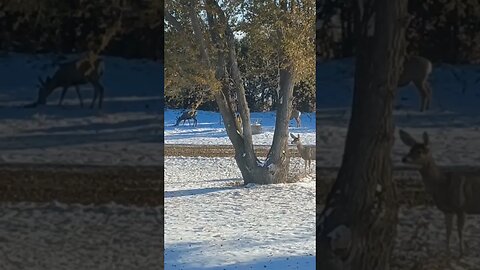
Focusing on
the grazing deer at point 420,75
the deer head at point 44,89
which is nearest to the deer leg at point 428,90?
the grazing deer at point 420,75

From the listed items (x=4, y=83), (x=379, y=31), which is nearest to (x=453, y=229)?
(x=379, y=31)

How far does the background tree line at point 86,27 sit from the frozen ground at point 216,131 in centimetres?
1159

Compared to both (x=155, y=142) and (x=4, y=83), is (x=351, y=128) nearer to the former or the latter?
(x=155, y=142)

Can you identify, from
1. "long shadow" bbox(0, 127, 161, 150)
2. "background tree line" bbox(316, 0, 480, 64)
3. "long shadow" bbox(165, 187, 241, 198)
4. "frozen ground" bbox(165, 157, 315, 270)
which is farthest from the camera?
"long shadow" bbox(165, 187, 241, 198)

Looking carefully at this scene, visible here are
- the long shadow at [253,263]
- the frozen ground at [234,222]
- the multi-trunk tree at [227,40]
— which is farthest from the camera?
the multi-trunk tree at [227,40]

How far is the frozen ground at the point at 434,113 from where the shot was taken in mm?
3230

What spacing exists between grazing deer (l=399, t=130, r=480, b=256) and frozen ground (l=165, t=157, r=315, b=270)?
103 inches

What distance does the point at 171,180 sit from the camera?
12.1m

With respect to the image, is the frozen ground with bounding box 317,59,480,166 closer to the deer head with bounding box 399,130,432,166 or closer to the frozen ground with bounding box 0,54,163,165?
the deer head with bounding box 399,130,432,166

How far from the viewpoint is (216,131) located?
63.3ft

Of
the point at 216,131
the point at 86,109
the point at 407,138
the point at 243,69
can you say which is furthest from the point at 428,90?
the point at 216,131

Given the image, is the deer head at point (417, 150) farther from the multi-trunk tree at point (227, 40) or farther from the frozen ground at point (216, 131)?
the frozen ground at point (216, 131)

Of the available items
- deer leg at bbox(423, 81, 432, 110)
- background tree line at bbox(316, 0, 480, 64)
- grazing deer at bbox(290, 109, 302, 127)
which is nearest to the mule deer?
background tree line at bbox(316, 0, 480, 64)

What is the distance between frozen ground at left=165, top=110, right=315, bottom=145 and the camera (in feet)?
54.1
